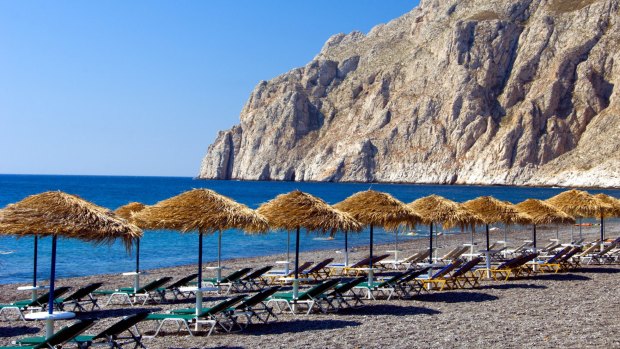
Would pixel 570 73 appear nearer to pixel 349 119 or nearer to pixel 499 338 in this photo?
pixel 349 119

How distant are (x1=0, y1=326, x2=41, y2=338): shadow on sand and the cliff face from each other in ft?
309

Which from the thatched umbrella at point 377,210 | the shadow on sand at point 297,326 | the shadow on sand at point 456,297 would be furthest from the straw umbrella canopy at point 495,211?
the shadow on sand at point 297,326

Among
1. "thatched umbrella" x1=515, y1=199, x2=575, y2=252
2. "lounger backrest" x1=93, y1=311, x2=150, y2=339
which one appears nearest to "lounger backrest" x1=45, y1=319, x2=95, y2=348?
"lounger backrest" x1=93, y1=311, x2=150, y2=339

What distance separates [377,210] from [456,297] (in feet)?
7.24

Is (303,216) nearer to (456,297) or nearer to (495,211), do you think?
(456,297)

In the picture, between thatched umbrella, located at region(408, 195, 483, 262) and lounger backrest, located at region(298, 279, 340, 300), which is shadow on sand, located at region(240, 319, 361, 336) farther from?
thatched umbrella, located at region(408, 195, 483, 262)

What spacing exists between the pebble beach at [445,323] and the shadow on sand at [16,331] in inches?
0.6

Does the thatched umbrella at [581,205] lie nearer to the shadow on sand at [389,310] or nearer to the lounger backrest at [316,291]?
the shadow on sand at [389,310]

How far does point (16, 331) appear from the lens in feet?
35.5

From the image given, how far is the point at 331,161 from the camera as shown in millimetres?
133125

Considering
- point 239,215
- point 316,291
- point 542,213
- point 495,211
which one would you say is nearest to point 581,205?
point 542,213

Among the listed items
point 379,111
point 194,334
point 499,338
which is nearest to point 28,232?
point 194,334

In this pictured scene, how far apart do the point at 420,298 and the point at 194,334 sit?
501cm

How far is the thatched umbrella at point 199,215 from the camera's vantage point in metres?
10.8
